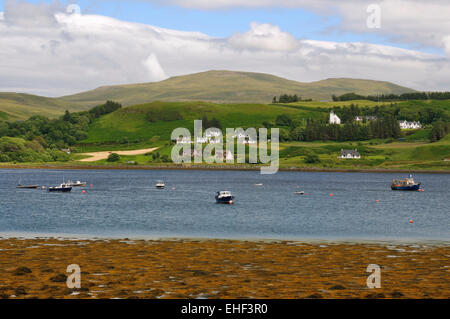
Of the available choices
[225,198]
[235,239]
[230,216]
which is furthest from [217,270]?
[225,198]

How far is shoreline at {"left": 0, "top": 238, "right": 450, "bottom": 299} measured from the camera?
30.4m

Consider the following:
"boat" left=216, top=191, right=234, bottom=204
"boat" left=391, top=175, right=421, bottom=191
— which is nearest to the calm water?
"boat" left=216, top=191, right=234, bottom=204

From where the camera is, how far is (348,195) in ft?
433

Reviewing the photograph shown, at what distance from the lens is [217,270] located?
3678 centimetres

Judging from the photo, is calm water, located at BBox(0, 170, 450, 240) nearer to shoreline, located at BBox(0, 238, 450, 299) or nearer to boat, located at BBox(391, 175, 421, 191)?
shoreline, located at BBox(0, 238, 450, 299)

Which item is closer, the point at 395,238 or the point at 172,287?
the point at 172,287

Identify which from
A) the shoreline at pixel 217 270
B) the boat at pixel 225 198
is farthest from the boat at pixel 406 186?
the shoreline at pixel 217 270

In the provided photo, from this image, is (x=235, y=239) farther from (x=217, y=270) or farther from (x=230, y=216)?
(x=230, y=216)

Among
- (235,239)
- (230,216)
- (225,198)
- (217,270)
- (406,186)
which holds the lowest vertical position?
(406,186)
